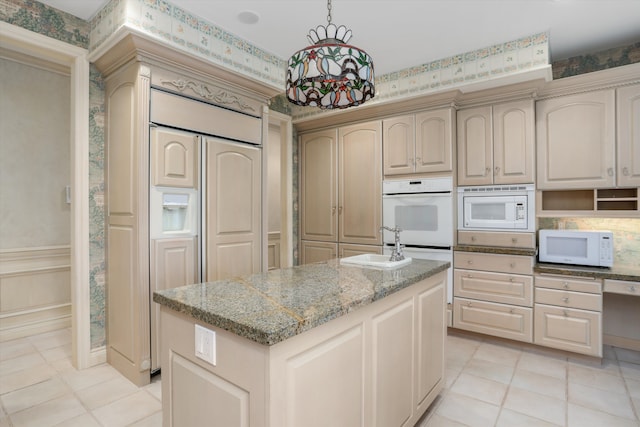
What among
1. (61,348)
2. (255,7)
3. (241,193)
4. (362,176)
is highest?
(255,7)

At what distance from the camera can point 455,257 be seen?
3.45 meters

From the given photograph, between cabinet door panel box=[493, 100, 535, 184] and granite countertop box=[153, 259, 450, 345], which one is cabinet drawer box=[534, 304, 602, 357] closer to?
cabinet door panel box=[493, 100, 535, 184]

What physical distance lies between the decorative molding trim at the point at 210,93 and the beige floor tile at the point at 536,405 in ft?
10.2

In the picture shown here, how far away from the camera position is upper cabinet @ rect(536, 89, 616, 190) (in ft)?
9.59

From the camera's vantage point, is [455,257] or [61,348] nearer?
[61,348]

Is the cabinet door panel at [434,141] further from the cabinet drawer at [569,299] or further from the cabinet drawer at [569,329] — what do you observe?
the cabinet drawer at [569,329]

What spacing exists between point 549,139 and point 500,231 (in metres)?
0.94

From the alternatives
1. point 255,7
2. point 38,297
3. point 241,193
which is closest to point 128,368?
point 241,193

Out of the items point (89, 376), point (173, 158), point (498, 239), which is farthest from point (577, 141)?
point (89, 376)

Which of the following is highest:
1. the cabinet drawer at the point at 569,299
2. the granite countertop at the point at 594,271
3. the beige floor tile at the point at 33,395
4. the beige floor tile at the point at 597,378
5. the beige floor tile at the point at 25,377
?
the granite countertop at the point at 594,271

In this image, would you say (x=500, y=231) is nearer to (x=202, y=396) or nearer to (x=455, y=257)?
(x=455, y=257)

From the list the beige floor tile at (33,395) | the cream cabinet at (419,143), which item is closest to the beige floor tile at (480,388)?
the cream cabinet at (419,143)

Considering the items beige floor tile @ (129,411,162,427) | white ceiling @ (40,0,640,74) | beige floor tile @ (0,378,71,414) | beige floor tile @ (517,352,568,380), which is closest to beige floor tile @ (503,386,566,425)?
beige floor tile @ (517,352,568,380)

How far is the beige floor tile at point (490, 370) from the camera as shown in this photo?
2.66 meters
